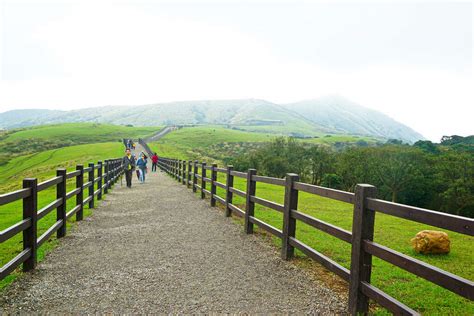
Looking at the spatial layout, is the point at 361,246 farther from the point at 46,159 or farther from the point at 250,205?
the point at 46,159

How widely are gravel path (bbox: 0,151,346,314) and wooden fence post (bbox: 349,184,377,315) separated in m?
0.32

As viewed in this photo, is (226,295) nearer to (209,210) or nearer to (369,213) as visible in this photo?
(369,213)

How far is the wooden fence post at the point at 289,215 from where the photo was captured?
6.72 meters

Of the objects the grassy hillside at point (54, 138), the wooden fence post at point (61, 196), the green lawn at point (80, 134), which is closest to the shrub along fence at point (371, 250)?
the wooden fence post at point (61, 196)

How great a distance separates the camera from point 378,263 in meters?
7.69

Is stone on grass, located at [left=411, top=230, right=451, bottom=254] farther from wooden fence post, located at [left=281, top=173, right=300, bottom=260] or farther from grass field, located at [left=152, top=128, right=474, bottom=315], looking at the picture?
wooden fence post, located at [left=281, top=173, right=300, bottom=260]

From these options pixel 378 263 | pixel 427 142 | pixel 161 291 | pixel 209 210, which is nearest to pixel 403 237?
pixel 378 263

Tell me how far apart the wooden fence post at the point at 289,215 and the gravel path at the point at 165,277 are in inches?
9.0

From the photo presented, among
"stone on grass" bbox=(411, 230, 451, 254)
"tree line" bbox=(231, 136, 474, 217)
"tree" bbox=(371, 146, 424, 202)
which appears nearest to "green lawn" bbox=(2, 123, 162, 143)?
"tree line" bbox=(231, 136, 474, 217)

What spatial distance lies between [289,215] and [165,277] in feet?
8.06

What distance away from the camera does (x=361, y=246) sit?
441 cm

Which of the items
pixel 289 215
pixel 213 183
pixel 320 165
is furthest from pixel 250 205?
pixel 320 165

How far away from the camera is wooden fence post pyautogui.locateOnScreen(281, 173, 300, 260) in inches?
265

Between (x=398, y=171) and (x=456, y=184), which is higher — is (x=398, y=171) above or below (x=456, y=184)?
above
